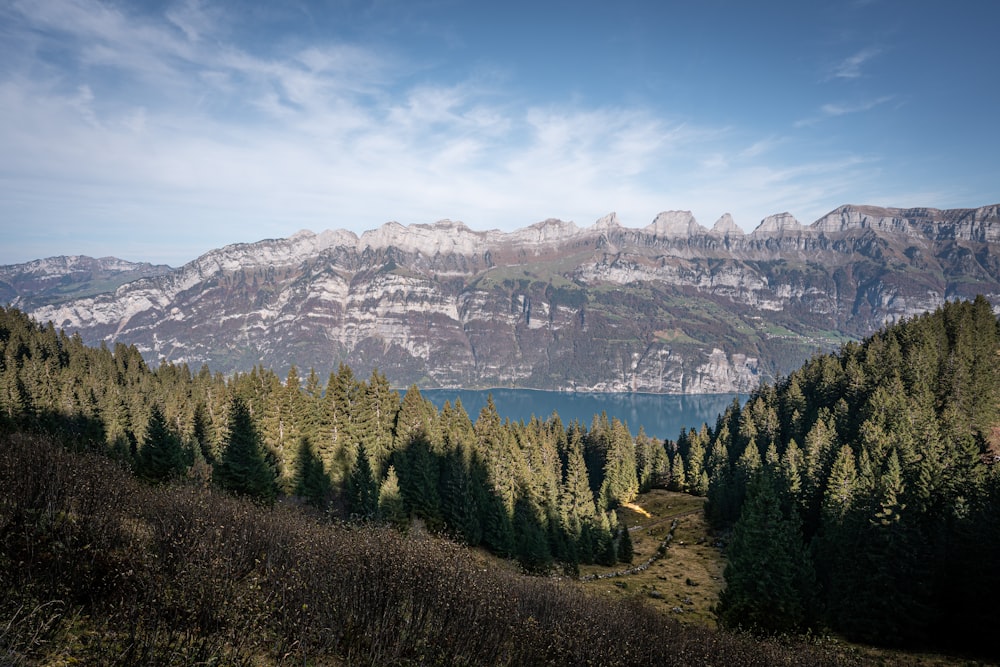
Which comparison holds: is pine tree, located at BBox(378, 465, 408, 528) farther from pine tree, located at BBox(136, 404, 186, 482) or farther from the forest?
pine tree, located at BBox(136, 404, 186, 482)

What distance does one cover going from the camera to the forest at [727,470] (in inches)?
1454

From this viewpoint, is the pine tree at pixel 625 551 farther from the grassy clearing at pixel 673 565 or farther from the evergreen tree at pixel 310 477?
the evergreen tree at pixel 310 477

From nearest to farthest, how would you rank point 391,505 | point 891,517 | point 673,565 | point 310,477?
point 891,517 → point 391,505 → point 310,477 → point 673,565

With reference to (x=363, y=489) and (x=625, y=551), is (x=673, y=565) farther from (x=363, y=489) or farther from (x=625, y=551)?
(x=363, y=489)

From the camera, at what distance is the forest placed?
3694 centimetres

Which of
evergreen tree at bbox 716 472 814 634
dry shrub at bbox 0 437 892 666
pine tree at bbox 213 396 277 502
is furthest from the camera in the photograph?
pine tree at bbox 213 396 277 502

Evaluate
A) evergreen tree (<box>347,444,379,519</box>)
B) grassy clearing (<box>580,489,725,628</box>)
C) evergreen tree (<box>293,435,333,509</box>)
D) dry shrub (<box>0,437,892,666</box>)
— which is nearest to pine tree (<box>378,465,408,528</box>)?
evergreen tree (<box>347,444,379,519</box>)

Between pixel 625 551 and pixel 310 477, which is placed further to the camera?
pixel 625 551

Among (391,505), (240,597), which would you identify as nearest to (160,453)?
(391,505)

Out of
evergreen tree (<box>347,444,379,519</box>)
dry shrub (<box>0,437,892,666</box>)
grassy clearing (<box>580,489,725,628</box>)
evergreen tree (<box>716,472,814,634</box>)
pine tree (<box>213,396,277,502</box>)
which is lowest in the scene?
grassy clearing (<box>580,489,725,628</box>)

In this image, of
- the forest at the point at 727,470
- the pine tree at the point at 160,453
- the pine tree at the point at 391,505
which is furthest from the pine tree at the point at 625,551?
the pine tree at the point at 160,453

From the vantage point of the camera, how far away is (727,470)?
83.4 m

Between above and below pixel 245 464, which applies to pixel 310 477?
below

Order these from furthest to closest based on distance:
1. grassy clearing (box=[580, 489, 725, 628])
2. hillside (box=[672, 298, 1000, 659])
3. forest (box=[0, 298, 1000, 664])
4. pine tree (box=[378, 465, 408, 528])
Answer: grassy clearing (box=[580, 489, 725, 628])
pine tree (box=[378, 465, 408, 528])
forest (box=[0, 298, 1000, 664])
hillside (box=[672, 298, 1000, 659])
